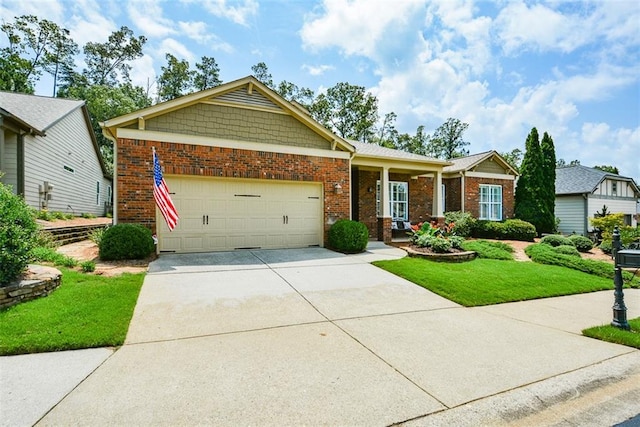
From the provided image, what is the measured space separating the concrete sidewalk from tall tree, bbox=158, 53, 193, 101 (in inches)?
1299

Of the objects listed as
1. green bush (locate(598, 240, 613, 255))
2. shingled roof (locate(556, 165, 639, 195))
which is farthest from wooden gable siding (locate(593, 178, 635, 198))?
green bush (locate(598, 240, 613, 255))

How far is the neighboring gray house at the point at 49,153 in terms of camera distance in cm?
1150

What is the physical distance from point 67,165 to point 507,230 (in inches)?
850

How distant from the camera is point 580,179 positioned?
22.5m

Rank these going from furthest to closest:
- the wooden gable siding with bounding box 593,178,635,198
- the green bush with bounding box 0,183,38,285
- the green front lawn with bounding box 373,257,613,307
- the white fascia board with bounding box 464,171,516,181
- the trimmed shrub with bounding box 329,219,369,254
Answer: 1. the wooden gable siding with bounding box 593,178,635,198
2. the white fascia board with bounding box 464,171,516,181
3. the trimmed shrub with bounding box 329,219,369,254
4. the green front lawn with bounding box 373,257,613,307
5. the green bush with bounding box 0,183,38,285

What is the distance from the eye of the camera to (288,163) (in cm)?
1042

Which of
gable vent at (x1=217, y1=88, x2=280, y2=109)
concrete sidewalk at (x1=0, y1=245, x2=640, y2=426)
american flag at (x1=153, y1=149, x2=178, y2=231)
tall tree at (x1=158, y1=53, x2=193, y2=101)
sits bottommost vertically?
concrete sidewalk at (x1=0, y1=245, x2=640, y2=426)

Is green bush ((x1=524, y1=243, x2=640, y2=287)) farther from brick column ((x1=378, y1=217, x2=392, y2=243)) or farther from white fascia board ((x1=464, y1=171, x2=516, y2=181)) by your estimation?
white fascia board ((x1=464, y1=171, x2=516, y2=181))

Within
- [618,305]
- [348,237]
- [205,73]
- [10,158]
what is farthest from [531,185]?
[205,73]

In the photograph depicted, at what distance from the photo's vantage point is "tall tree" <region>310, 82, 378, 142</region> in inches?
1275

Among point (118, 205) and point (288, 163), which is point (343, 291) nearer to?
point (288, 163)

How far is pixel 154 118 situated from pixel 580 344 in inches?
407

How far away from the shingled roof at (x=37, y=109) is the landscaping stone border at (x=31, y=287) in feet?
30.0

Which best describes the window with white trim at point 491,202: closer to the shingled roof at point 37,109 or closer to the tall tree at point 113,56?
the shingled roof at point 37,109
